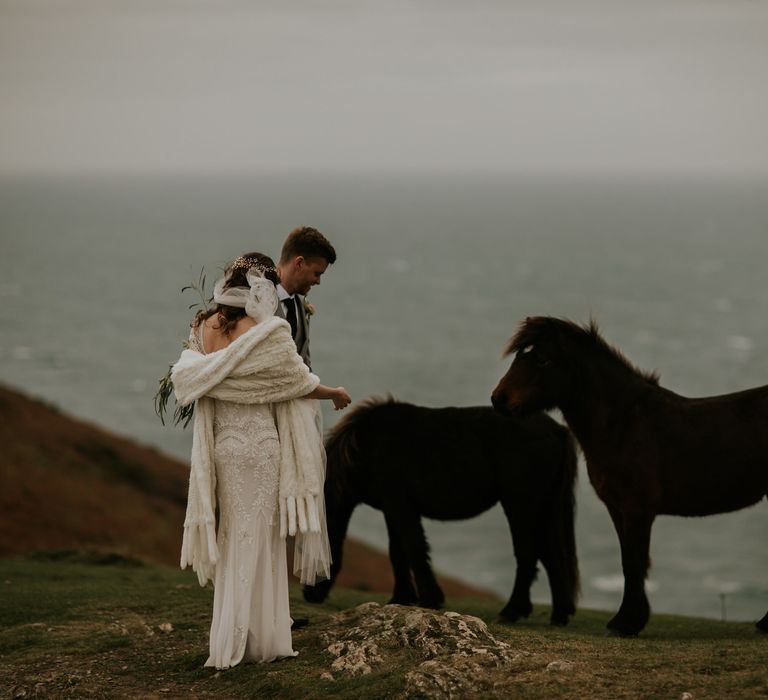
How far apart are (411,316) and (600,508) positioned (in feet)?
211

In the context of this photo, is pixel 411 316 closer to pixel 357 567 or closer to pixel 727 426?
pixel 357 567

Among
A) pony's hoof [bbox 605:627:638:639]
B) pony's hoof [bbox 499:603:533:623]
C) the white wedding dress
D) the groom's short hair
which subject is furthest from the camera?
pony's hoof [bbox 499:603:533:623]

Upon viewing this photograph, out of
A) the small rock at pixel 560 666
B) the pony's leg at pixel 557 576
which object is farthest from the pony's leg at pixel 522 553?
the small rock at pixel 560 666

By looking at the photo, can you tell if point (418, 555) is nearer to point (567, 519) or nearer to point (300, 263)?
point (567, 519)

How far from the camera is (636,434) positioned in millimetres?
9000

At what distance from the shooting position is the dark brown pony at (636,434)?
29.2ft

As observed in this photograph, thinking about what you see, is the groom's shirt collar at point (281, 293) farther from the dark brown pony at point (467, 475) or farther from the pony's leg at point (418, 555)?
the pony's leg at point (418, 555)

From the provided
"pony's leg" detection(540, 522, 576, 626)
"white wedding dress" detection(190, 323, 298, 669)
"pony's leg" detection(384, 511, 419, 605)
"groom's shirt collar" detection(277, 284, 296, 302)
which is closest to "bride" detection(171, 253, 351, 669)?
"white wedding dress" detection(190, 323, 298, 669)

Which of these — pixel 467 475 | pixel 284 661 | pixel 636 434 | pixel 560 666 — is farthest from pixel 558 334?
pixel 284 661

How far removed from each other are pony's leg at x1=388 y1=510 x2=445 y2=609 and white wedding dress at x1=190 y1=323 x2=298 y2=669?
265 centimetres

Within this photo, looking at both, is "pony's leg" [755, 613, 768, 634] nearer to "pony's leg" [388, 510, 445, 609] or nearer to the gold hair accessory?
"pony's leg" [388, 510, 445, 609]

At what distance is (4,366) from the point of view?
82.8m

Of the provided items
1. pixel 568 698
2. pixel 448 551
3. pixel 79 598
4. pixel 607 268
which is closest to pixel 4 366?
pixel 448 551

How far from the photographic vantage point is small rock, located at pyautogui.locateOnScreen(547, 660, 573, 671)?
22.2 ft
